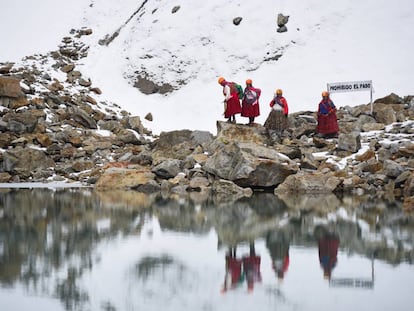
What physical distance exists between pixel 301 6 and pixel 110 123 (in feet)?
49.7

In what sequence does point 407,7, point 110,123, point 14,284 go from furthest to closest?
point 407,7 → point 110,123 → point 14,284

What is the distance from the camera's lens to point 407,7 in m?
30.5

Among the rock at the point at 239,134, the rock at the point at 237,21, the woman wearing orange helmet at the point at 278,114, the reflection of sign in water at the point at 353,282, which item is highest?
the rock at the point at 237,21

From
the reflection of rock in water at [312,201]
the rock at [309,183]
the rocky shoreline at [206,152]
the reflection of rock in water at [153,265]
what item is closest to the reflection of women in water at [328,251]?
the reflection of rock in water at [153,265]

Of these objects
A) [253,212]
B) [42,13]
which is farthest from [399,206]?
[42,13]

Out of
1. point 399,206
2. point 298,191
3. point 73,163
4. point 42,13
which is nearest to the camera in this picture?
point 399,206

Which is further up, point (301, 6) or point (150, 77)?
point (301, 6)

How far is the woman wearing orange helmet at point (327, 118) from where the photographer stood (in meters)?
17.7

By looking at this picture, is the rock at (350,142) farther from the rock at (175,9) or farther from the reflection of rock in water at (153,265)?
the rock at (175,9)

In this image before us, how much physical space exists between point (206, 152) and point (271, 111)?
8.30 feet

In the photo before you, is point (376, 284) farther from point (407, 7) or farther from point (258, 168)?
point (407, 7)

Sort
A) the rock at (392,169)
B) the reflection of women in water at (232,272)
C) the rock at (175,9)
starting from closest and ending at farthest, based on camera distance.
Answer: the reflection of women in water at (232,272), the rock at (392,169), the rock at (175,9)

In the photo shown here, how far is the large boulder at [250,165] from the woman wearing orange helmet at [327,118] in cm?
339

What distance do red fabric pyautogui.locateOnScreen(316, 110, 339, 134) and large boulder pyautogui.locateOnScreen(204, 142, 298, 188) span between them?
136 inches
